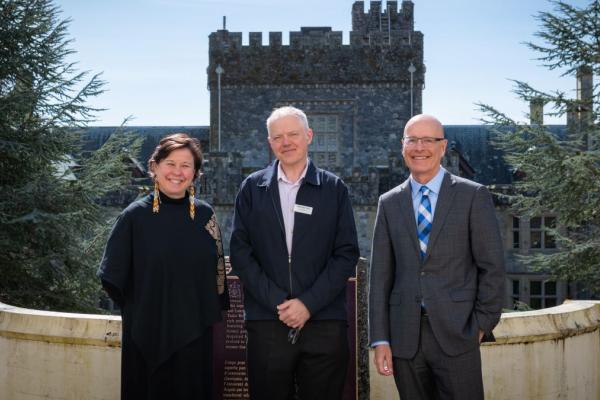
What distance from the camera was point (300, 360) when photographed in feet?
11.7

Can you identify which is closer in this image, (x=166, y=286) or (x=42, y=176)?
(x=166, y=286)

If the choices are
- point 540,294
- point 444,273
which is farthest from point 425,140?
point 540,294

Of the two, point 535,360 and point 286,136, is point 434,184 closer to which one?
point 286,136

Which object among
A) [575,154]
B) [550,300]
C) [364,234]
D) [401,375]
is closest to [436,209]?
[401,375]

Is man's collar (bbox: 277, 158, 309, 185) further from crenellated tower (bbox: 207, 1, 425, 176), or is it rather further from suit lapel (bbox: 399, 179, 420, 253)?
crenellated tower (bbox: 207, 1, 425, 176)

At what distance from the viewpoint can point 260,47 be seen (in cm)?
1878

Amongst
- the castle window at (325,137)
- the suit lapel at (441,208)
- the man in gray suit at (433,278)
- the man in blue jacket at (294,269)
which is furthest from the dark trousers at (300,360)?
the castle window at (325,137)

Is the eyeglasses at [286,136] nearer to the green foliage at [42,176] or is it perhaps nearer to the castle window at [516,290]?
the green foliage at [42,176]

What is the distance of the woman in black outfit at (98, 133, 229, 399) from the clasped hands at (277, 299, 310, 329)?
0.41 meters

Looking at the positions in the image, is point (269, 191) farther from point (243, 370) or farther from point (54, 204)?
point (54, 204)

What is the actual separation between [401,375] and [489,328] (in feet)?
1.67

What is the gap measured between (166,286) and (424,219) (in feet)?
4.69

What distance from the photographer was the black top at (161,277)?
11.3 ft

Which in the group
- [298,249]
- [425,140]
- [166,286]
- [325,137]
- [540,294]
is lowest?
[540,294]
